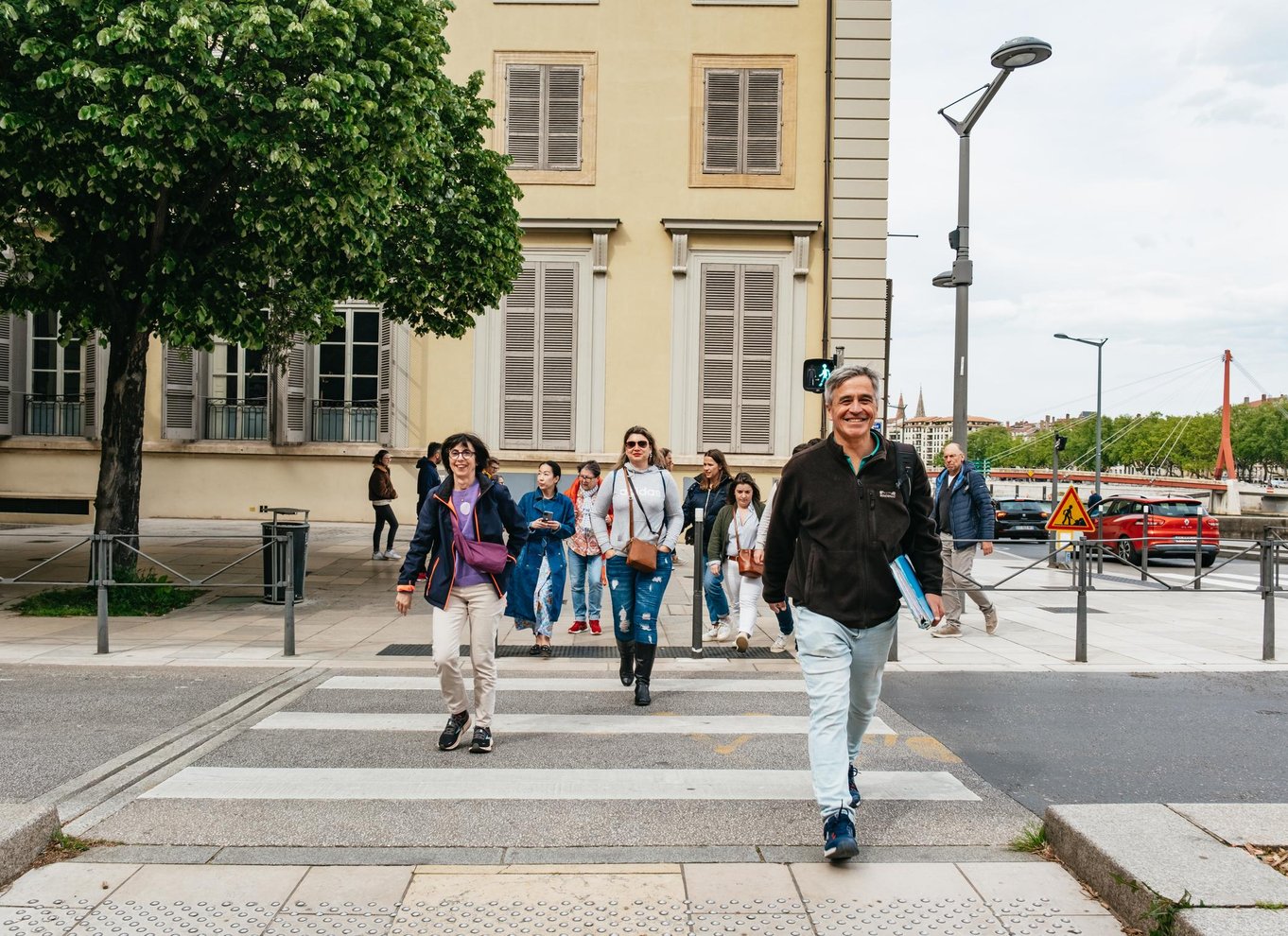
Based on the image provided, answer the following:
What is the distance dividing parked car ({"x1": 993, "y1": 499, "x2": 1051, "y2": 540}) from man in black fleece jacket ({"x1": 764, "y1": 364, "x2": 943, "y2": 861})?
24.6 metres

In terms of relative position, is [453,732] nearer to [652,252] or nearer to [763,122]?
[652,252]

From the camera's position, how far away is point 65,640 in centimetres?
920

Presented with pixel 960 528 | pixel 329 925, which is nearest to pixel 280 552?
pixel 960 528

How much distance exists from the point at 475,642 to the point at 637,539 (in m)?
1.55

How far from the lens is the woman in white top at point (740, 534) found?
352 inches

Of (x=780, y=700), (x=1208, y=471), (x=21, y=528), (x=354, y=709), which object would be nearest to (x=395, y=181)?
(x=354, y=709)

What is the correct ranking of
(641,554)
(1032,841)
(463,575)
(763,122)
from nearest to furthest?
(1032,841) → (463,575) → (641,554) → (763,122)

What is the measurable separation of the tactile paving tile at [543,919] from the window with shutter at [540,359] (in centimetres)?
1736

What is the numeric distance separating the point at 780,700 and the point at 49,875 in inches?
179

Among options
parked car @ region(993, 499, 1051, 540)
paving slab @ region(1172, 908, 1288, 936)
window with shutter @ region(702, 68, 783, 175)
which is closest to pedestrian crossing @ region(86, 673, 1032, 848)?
paving slab @ region(1172, 908, 1288, 936)

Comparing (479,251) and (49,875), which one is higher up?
(479,251)

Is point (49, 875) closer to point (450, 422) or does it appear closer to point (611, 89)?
point (450, 422)

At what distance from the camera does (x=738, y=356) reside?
20656 mm

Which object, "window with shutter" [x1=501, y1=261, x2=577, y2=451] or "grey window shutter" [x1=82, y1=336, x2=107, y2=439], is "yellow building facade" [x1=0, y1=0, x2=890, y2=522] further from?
"grey window shutter" [x1=82, y1=336, x2=107, y2=439]
